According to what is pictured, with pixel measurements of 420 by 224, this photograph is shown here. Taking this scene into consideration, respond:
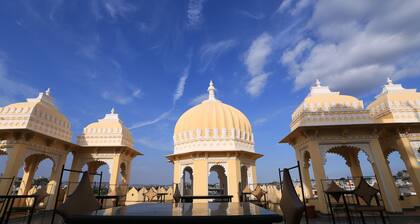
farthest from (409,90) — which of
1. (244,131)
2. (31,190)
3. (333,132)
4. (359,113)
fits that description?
(31,190)

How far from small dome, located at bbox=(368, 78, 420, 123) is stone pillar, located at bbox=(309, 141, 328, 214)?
5.71m

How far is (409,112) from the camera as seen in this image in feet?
52.5

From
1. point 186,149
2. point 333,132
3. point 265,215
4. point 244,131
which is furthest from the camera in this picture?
point 244,131

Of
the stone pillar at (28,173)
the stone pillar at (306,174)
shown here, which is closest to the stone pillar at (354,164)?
the stone pillar at (306,174)

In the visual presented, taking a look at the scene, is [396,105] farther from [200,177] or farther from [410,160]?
[200,177]

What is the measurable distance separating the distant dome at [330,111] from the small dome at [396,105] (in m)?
2.40

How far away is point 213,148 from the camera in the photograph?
18.9 metres

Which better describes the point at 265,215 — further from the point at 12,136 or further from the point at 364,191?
the point at 12,136

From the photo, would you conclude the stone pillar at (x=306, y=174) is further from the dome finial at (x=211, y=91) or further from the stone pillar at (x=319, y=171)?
the dome finial at (x=211, y=91)

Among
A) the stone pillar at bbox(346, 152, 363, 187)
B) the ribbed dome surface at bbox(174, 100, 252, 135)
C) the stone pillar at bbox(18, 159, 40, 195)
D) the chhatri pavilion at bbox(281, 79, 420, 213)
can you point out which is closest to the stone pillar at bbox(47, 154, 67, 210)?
the stone pillar at bbox(18, 159, 40, 195)

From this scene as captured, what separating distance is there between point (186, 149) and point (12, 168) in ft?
37.5

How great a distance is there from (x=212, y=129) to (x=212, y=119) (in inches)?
48.0

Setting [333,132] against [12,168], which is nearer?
[12,168]

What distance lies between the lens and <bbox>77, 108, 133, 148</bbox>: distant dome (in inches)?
764
